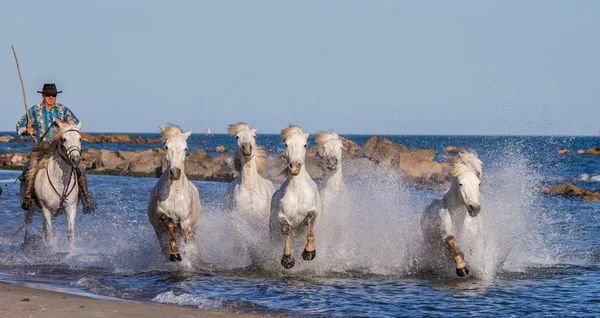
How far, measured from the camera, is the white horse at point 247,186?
11953 millimetres

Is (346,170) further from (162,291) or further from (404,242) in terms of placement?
(162,291)

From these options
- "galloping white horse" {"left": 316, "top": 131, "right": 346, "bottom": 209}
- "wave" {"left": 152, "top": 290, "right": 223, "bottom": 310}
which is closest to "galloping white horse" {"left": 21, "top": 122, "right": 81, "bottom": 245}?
"galloping white horse" {"left": 316, "top": 131, "right": 346, "bottom": 209}

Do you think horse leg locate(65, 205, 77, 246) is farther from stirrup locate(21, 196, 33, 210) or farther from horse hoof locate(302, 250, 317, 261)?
horse hoof locate(302, 250, 317, 261)

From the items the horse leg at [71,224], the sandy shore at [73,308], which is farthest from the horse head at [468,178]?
the horse leg at [71,224]

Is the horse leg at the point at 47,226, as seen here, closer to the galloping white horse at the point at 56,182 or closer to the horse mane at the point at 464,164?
the galloping white horse at the point at 56,182

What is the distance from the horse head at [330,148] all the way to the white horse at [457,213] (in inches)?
65.8

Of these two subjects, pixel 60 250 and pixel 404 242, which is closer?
pixel 404 242

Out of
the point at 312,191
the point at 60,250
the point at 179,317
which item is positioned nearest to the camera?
the point at 179,317

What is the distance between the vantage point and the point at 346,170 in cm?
2325

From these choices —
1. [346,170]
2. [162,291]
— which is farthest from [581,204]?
[162,291]

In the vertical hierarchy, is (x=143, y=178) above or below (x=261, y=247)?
above

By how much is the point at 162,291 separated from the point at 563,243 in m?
8.57

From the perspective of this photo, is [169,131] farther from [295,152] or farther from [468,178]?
[468,178]

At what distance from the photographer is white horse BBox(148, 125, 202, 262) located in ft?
35.8
